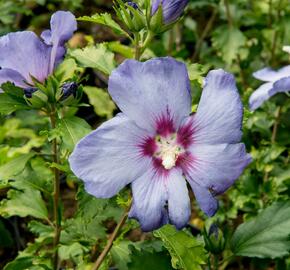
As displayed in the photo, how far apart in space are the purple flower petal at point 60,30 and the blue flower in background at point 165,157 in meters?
0.21

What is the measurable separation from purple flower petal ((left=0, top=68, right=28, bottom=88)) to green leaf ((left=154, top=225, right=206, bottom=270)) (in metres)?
0.41

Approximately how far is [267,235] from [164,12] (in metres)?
0.64

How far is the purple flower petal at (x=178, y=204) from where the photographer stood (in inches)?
42.6

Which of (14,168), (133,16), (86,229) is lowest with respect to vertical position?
(86,229)

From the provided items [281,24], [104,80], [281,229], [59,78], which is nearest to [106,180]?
[59,78]

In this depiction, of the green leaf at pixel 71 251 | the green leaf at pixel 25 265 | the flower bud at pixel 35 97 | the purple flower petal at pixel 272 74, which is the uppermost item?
the flower bud at pixel 35 97

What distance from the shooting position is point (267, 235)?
1504 mm

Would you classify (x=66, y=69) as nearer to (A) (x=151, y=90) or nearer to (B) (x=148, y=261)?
(A) (x=151, y=90)

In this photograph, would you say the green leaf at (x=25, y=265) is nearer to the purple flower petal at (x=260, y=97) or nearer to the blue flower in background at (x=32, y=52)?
the blue flower in background at (x=32, y=52)

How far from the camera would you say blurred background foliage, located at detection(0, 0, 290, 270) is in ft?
4.49

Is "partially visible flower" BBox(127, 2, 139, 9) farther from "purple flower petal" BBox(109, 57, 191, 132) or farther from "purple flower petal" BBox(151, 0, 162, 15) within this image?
"purple flower petal" BBox(109, 57, 191, 132)

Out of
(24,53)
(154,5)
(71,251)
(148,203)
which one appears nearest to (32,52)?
(24,53)

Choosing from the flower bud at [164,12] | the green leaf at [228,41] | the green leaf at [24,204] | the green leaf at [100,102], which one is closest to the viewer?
the flower bud at [164,12]

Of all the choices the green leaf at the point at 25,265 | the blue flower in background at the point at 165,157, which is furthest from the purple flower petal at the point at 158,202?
the green leaf at the point at 25,265
